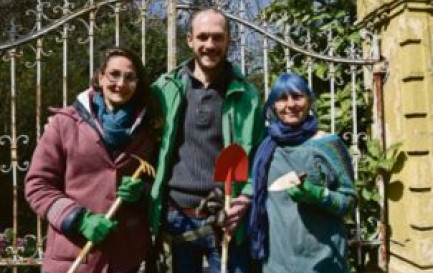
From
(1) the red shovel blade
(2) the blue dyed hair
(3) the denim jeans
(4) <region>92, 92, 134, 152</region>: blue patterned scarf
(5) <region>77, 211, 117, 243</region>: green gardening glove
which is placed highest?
(2) the blue dyed hair

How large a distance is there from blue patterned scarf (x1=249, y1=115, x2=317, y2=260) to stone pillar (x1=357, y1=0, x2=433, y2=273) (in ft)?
4.62

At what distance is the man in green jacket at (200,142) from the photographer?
8.33ft

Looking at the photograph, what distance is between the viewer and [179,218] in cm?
Result: 255

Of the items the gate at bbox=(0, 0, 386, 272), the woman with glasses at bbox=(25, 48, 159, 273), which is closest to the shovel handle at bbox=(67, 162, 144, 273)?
the woman with glasses at bbox=(25, 48, 159, 273)

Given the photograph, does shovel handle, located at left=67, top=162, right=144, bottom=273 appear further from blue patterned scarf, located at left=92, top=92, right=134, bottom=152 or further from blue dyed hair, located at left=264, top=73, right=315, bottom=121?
blue dyed hair, located at left=264, top=73, right=315, bottom=121

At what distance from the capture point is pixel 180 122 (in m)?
2.60

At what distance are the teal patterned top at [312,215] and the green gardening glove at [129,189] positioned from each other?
1.80ft

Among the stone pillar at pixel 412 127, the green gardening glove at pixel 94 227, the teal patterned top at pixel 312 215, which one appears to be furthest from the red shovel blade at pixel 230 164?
the stone pillar at pixel 412 127

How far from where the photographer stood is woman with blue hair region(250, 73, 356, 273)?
249 centimetres

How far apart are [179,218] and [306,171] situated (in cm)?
54

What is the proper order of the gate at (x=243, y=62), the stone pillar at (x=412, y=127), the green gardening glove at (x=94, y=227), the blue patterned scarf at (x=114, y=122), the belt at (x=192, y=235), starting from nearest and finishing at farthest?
the green gardening glove at (x=94, y=227) < the blue patterned scarf at (x=114, y=122) < the belt at (x=192, y=235) < the stone pillar at (x=412, y=127) < the gate at (x=243, y=62)

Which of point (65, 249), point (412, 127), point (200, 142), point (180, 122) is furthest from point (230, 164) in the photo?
point (412, 127)

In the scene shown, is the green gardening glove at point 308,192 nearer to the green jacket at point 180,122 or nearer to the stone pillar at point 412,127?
the green jacket at point 180,122

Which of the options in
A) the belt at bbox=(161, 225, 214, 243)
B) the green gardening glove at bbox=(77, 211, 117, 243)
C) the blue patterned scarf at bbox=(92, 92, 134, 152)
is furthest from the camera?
the belt at bbox=(161, 225, 214, 243)
